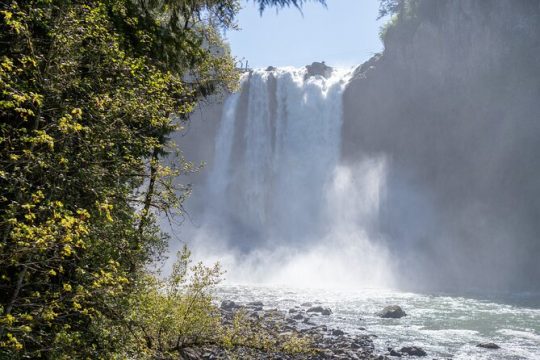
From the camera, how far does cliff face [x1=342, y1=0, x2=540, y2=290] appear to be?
39.8 meters

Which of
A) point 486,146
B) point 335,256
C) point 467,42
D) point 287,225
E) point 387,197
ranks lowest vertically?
point 335,256

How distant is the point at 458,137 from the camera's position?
4434 cm

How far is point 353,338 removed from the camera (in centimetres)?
1705

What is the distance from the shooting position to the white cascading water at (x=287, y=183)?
150ft

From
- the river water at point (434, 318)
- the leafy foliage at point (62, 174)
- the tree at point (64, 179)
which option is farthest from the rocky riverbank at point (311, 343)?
the leafy foliage at point (62, 174)

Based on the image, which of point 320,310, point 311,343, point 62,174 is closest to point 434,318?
point 320,310

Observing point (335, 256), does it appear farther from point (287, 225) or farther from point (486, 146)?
point (486, 146)

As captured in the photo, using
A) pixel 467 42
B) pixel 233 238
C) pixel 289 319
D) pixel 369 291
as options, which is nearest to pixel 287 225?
pixel 233 238

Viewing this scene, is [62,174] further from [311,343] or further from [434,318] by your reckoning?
[434,318]

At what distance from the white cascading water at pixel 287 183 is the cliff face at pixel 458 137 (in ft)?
6.63

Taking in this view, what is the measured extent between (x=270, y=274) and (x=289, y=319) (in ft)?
69.9

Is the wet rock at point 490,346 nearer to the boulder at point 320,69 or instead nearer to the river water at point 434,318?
the river water at point 434,318

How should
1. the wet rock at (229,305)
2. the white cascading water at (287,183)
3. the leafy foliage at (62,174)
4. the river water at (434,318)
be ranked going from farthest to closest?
1. the white cascading water at (287,183)
2. the wet rock at (229,305)
3. the river water at (434,318)
4. the leafy foliage at (62,174)

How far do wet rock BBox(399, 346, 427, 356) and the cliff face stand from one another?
23532 millimetres
